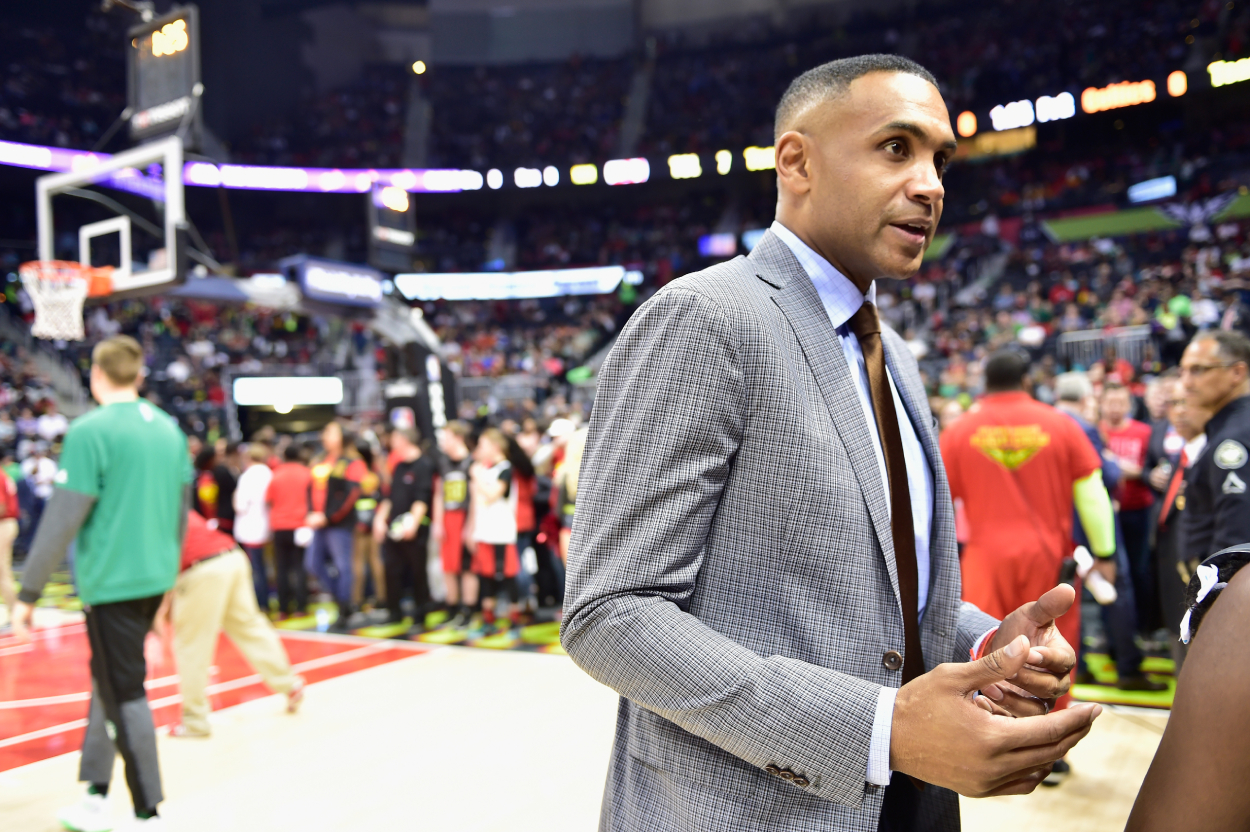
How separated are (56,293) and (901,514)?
974cm

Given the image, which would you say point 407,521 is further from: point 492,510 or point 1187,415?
point 1187,415

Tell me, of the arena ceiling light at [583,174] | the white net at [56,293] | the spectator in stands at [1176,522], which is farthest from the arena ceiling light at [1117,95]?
the white net at [56,293]

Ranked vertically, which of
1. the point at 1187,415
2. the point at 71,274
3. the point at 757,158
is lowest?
the point at 1187,415

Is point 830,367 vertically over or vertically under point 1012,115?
under

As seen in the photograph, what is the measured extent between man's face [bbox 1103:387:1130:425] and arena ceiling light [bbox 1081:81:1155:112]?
18414 millimetres

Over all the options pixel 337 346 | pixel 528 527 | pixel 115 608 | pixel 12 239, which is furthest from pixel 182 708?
pixel 12 239

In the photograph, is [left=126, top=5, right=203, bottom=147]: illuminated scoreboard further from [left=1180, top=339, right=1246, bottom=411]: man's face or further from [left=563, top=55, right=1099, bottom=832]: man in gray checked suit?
[left=563, top=55, right=1099, bottom=832]: man in gray checked suit

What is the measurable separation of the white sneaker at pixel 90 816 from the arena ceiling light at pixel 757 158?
24866mm

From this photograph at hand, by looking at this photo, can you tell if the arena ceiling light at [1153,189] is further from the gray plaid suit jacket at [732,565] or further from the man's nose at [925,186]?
the gray plaid suit jacket at [732,565]

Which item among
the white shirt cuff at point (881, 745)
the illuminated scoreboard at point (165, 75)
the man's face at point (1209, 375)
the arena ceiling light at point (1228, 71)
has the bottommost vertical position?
the white shirt cuff at point (881, 745)

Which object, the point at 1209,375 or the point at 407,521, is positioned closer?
the point at 1209,375

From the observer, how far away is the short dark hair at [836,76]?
4.45 ft

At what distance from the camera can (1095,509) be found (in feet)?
13.6

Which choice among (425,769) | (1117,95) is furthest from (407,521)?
(1117,95)
